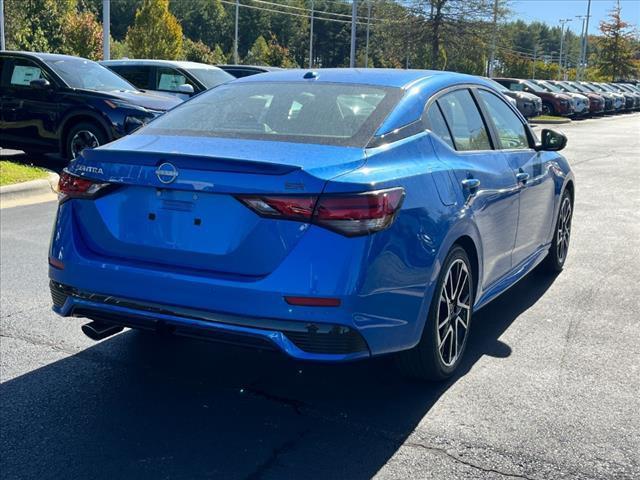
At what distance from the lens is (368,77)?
454cm

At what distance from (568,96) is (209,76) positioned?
2187cm

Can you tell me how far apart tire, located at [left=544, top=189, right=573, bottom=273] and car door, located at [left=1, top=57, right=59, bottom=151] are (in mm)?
7691

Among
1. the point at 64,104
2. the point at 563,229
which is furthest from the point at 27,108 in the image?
the point at 563,229

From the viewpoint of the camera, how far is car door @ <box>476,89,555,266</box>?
16.9 feet

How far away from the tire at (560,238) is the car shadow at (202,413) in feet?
6.18

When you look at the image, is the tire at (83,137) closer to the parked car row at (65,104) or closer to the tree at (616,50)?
the parked car row at (65,104)

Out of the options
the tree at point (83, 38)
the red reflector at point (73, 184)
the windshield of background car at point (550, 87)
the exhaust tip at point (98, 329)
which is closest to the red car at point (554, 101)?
the windshield of background car at point (550, 87)

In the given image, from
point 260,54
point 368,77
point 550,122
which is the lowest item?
point 550,122

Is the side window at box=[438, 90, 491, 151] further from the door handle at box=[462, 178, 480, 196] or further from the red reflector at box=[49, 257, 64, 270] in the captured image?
the red reflector at box=[49, 257, 64, 270]

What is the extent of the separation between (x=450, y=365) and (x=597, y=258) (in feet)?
12.1

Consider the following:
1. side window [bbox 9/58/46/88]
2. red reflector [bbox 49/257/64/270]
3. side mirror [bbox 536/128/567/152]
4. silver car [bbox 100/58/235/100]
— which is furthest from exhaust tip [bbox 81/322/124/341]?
silver car [bbox 100/58/235/100]

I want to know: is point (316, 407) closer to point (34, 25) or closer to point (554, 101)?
point (554, 101)

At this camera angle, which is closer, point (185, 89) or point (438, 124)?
point (438, 124)

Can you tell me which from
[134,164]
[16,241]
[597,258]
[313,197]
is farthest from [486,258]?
[16,241]
